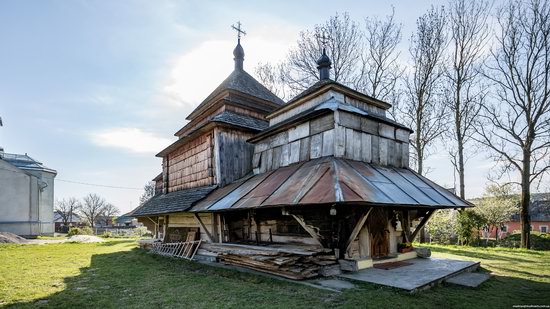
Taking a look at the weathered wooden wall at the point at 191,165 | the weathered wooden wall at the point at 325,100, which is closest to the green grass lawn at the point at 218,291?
the weathered wooden wall at the point at 191,165

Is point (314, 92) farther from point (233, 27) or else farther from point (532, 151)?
point (532, 151)

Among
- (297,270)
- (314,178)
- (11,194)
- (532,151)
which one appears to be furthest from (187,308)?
(11,194)

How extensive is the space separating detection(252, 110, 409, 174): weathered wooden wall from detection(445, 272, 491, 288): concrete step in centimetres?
390

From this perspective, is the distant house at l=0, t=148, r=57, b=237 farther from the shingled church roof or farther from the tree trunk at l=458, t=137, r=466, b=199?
the tree trunk at l=458, t=137, r=466, b=199

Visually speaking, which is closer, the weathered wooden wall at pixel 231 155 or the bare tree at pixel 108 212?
the weathered wooden wall at pixel 231 155

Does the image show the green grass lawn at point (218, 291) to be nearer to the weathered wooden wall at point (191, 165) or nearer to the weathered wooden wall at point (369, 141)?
the weathered wooden wall at point (369, 141)

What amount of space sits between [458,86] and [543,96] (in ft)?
13.0

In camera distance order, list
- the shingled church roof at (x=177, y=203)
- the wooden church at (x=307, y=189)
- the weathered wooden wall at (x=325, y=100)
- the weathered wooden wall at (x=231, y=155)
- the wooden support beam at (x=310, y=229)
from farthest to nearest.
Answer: the weathered wooden wall at (x=231, y=155) < the shingled church roof at (x=177, y=203) < the weathered wooden wall at (x=325, y=100) < the wooden support beam at (x=310, y=229) < the wooden church at (x=307, y=189)

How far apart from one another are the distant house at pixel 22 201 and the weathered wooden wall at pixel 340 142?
25.0m

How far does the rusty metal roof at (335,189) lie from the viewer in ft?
22.9

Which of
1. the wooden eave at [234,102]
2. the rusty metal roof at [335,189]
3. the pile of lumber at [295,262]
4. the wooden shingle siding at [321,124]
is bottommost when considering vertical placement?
the pile of lumber at [295,262]

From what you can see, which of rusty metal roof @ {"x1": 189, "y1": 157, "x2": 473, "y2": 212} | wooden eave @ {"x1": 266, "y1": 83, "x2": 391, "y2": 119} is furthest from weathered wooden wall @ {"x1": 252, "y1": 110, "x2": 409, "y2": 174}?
wooden eave @ {"x1": 266, "y1": 83, "x2": 391, "y2": 119}

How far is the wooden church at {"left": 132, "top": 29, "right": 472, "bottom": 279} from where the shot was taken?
7613mm

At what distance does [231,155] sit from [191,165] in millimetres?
2925
